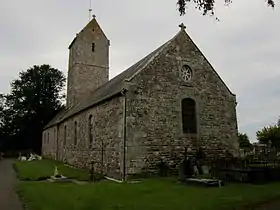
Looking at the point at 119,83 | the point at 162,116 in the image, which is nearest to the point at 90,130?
the point at 119,83

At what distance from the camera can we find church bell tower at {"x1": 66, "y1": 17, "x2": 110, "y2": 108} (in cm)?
3338

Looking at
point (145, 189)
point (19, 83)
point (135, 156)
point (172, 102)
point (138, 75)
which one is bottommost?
point (145, 189)

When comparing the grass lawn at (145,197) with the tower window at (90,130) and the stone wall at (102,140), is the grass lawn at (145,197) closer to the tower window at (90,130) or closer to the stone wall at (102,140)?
the stone wall at (102,140)

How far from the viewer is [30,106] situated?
4938cm

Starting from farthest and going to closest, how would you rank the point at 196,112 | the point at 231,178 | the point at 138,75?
the point at 196,112, the point at 138,75, the point at 231,178

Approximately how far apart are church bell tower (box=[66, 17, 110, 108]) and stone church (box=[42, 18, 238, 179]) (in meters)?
12.2

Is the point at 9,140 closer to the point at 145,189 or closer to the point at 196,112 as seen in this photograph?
the point at 196,112

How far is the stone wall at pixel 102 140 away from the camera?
15.2 metres

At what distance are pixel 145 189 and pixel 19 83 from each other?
151 ft

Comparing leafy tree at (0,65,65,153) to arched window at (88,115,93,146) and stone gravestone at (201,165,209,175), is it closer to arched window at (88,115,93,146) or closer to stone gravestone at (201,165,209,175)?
arched window at (88,115,93,146)

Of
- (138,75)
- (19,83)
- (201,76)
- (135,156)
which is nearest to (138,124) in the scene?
(135,156)

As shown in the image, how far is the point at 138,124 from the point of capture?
15.1m

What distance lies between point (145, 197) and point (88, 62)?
85.7ft

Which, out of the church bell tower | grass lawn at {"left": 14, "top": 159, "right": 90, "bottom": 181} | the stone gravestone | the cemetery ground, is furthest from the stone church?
the church bell tower
